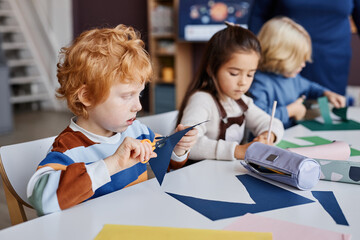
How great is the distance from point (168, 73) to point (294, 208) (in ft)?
15.2

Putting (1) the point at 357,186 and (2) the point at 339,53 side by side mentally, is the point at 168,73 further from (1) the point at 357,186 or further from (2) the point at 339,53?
(1) the point at 357,186

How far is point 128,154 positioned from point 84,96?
23 centimetres

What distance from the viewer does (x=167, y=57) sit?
5.59 metres

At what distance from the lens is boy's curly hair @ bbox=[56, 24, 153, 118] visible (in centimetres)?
101

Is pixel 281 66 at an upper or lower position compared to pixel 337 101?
upper

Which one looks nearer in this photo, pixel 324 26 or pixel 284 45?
pixel 284 45

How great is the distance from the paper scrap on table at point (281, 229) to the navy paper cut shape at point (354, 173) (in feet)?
1.03

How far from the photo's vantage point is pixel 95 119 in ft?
3.51

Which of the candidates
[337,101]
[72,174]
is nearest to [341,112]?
[337,101]

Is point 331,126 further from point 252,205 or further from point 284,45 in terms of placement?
point 252,205

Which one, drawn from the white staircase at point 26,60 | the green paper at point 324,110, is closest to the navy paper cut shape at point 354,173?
the green paper at point 324,110

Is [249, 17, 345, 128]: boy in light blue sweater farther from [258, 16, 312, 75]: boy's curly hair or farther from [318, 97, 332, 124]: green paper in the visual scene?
[318, 97, 332, 124]: green paper

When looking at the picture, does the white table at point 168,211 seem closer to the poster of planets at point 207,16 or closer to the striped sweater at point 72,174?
the striped sweater at point 72,174

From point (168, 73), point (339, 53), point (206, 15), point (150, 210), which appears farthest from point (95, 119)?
point (168, 73)
